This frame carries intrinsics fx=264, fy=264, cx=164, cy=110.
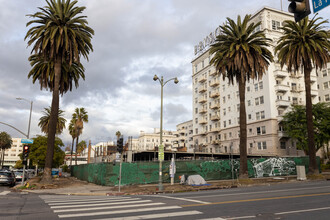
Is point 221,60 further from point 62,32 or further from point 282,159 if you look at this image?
point 62,32

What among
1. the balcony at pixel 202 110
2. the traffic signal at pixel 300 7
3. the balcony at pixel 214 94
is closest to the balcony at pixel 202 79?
the balcony at pixel 214 94

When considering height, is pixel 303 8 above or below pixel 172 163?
above

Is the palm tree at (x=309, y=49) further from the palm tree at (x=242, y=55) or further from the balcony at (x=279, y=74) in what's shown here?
the balcony at (x=279, y=74)

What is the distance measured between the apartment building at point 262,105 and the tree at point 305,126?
3694 mm

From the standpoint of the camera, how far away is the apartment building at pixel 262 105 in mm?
54969

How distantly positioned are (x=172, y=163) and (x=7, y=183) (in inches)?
754

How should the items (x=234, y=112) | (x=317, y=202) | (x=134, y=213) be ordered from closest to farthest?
(x=134, y=213) < (x=317, y=202) < (x=234, y=112)

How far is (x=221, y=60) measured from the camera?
29.1 meters

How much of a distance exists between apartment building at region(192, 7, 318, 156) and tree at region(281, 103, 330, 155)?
3.69 m

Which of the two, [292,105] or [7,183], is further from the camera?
[292,105]

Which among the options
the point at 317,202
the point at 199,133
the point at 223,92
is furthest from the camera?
the point at 199,133

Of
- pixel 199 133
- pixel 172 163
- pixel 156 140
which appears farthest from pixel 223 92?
pixel 156 140

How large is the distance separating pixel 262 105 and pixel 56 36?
44.7 meters

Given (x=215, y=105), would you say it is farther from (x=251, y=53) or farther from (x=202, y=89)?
(x=251, y=53)
